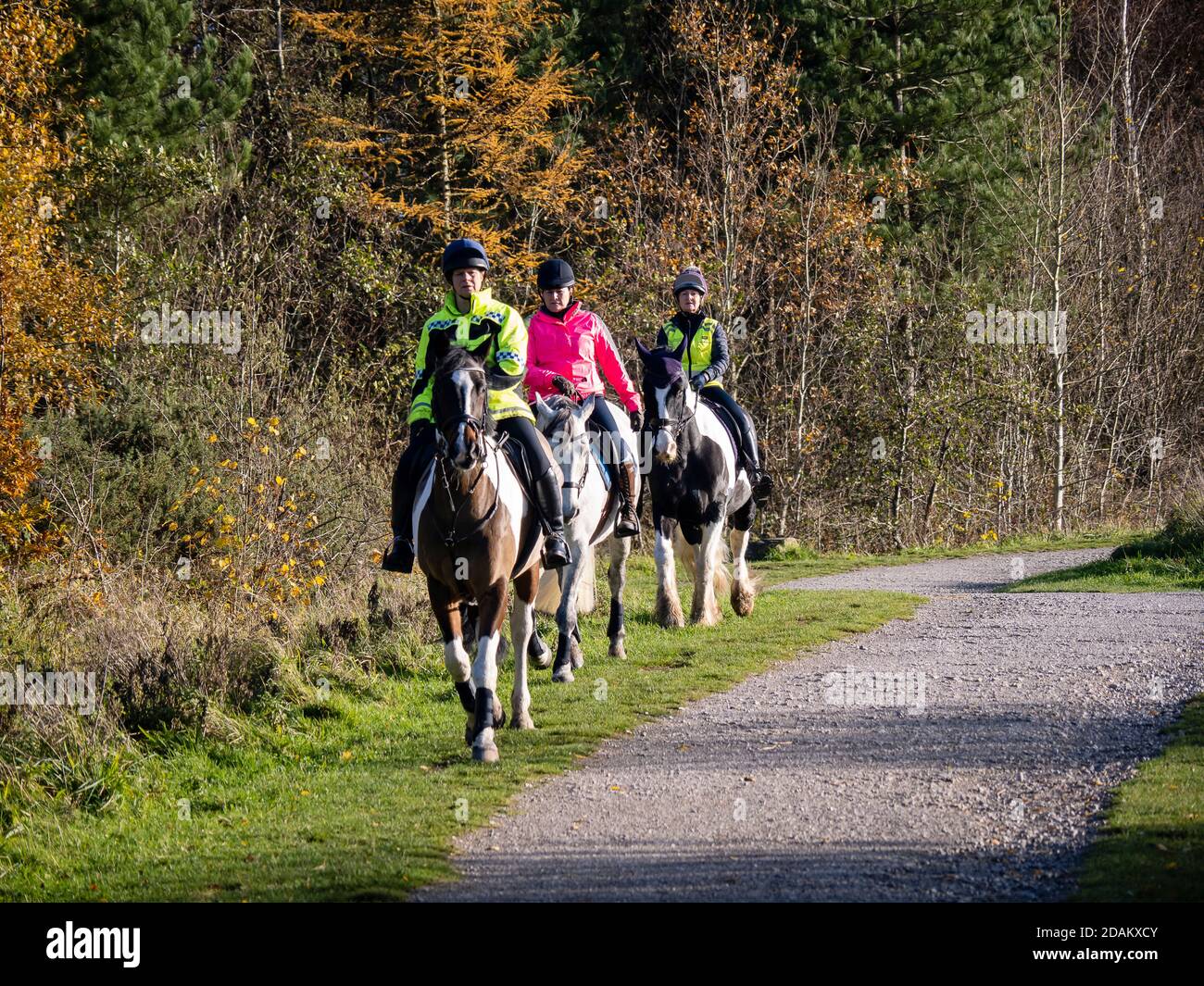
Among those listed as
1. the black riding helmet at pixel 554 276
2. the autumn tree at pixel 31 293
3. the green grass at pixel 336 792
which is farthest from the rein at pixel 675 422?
the autumn tree at pixel 31 293

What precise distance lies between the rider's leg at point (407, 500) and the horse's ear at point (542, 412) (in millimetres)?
2381

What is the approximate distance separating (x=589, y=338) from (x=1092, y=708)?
16.6 feet

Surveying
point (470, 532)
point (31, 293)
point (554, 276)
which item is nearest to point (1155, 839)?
point (470, 532)

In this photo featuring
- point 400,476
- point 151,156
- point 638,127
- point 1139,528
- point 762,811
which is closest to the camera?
point 762,811

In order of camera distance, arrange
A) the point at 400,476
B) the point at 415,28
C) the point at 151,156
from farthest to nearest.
A: 1. the point at 415,28
2. the point at 151,156
3. the point at 400,476

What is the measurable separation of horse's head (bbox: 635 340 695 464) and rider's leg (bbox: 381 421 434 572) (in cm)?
376

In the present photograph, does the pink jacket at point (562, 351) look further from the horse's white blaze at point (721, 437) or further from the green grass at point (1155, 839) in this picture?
the green grass at point (1155, 839)

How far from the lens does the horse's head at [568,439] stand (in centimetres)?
1106

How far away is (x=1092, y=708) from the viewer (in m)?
9.63

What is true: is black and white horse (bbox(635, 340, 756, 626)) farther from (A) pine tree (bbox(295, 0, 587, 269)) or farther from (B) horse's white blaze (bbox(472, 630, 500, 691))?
(A) pine tree (bbox(295, 0, 587, 269))

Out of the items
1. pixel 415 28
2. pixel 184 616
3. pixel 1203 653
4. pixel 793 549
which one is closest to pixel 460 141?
pixel 415 28

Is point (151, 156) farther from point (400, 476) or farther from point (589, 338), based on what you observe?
point (400, 476)

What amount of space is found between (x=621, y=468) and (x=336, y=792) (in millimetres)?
4786

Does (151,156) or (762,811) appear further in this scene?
(151,156)
